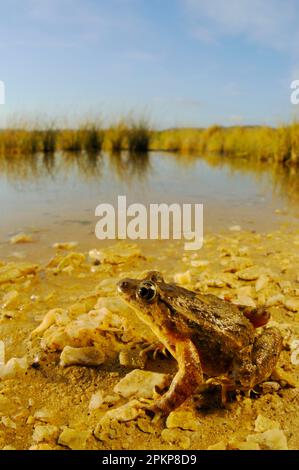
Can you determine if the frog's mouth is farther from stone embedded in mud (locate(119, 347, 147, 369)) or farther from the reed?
the reed

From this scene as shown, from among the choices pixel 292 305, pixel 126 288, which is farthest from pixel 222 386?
pixel 292 305

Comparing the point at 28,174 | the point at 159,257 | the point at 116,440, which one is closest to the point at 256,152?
the point at 28,174

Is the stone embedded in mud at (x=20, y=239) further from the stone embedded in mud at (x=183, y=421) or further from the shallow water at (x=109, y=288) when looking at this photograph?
the stone embedded in mud at (x=183, y=421)

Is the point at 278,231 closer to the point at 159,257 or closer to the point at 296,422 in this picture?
the point at 159,257

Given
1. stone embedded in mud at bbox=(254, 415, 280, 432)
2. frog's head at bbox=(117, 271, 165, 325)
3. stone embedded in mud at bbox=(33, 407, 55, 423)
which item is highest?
frog's head at bbox=(117, 271, 165, 325)

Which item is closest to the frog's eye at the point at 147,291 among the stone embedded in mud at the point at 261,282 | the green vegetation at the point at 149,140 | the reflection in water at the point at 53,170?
the stone embedded in mud at the point at 261,282

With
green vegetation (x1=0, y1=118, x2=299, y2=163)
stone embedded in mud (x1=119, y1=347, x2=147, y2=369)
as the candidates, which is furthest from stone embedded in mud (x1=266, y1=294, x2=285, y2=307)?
green vegetation (x1=0, y1=118, x2=299, y2=163)
